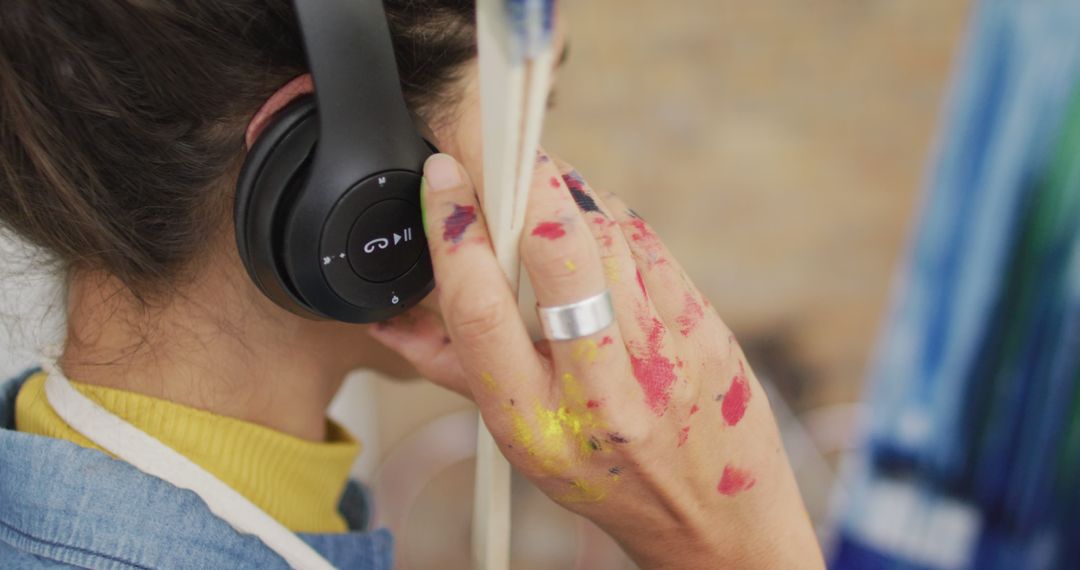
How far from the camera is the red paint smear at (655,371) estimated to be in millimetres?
550

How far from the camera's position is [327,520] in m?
0.84

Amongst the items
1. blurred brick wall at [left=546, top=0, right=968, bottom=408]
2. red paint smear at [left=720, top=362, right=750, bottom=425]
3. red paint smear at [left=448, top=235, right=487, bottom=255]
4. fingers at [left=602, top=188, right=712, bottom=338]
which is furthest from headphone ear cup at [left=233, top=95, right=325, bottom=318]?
blurred brick wall at [left=546, top=0, right=968, bottom=408]

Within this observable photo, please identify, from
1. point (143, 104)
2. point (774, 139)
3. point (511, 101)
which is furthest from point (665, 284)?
point (774, 139)

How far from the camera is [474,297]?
1.64 feet

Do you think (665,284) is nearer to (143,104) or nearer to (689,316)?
(689,316)

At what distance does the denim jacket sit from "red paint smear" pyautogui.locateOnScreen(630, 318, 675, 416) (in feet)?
1.06

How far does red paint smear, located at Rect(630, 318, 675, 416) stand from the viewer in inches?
21.6

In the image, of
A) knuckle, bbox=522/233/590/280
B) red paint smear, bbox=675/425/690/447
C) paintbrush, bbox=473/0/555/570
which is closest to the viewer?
paintbrush, bbox=473/0/555/570

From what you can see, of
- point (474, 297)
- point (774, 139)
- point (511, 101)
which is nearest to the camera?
point (511, 101)

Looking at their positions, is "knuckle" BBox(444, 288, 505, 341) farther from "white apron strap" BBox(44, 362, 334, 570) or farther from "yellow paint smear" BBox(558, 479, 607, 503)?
"white apron strap" BBox(44, 362, 334, 570)

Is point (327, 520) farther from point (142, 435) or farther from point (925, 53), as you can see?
point (925, 53)

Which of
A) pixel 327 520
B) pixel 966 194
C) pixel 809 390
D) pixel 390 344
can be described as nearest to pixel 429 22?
pixel 390 344

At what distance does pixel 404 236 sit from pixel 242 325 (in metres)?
0.17

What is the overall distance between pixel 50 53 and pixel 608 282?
1.19ft
